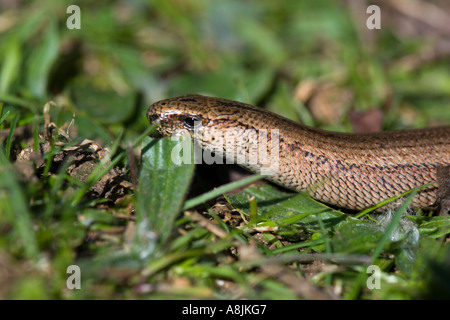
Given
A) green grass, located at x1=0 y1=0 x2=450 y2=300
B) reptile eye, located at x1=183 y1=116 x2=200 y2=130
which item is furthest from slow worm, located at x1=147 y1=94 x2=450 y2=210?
green grass, located at x1=0 y1=0 x2=450 y2=300

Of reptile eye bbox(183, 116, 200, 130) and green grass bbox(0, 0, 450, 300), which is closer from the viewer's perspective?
green grass bbox(0, 0, 450, 300)

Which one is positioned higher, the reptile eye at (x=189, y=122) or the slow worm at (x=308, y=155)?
the reptile eye at (x=189, y=122)

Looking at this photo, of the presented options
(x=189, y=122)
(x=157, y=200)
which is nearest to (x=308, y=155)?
(x=189, y=122)

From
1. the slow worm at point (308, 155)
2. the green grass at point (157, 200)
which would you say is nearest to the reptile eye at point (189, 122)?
the slow worm at point (308, 155)

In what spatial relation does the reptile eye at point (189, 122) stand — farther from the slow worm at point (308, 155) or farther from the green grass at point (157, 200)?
the green grass at point (157, 200)

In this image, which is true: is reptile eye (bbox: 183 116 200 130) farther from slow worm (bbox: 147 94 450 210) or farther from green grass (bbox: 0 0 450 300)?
green grass (bbox: 0 0 450 300)

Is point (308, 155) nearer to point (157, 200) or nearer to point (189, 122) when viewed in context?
point (189, 122)

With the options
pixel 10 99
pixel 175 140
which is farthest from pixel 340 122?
pixel 10 99

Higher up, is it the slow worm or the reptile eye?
the reptile eye
